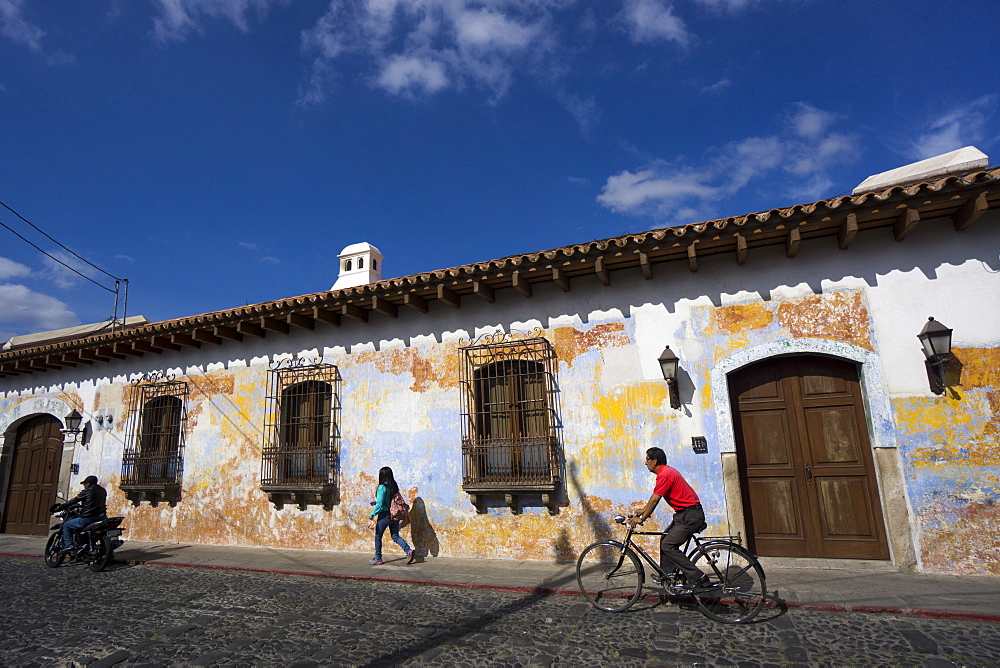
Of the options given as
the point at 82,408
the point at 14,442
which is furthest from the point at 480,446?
the point at 14,442

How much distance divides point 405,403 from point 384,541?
6.78 ft

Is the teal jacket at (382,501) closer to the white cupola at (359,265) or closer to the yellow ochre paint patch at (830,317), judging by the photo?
the yellow ochre paint patch at (830,317)

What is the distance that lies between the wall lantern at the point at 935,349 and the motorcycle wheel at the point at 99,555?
10.9 meters

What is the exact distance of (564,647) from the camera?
4242 mm

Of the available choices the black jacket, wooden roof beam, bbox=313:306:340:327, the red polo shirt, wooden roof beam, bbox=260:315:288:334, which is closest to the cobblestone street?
the red polo shirt

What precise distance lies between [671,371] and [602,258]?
1637 mm

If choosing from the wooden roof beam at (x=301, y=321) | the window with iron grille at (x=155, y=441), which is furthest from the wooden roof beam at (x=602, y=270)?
the window with iron grille at (x=155, y=441)

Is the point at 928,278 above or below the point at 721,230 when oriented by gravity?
below

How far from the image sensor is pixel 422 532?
774 centimetres

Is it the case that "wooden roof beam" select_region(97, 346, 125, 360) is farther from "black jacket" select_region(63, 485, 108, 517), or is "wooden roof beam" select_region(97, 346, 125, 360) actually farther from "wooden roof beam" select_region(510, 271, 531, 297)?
"wooden roof beam" select_region(510, 271, 531, 297)

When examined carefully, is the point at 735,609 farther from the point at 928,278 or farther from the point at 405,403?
the point at 405,403

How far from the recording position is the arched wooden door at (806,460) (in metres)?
6.14

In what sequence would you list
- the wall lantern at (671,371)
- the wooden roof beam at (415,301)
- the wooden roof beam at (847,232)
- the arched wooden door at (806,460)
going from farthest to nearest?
1. the wooden roof beam at (415,301)
2. the wall lantern at (671,371)
3. the arched wooden door at (806,460)
4. the wooden roof beam at (847,232)

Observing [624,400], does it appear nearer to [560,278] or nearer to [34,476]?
[560,278]
